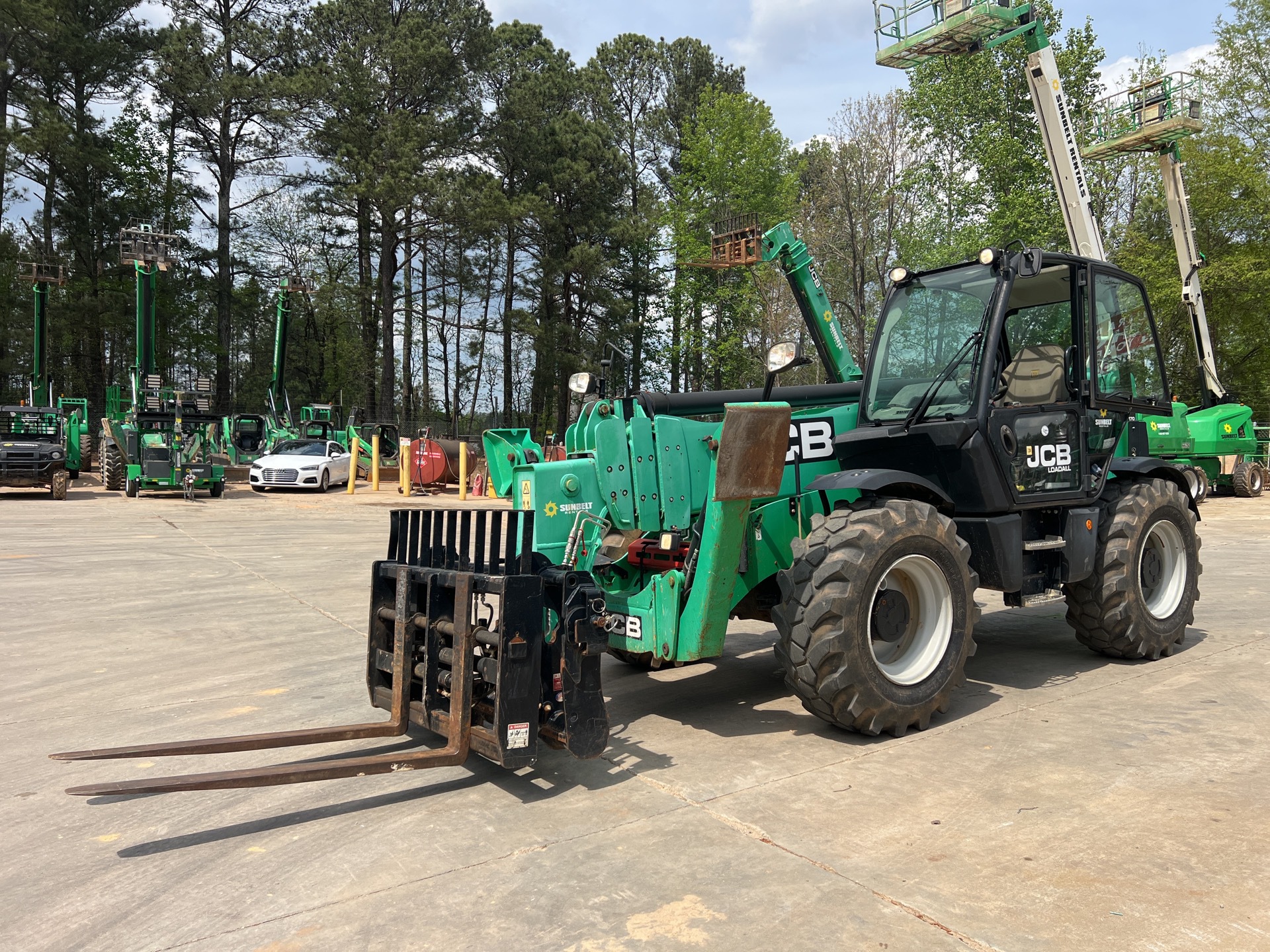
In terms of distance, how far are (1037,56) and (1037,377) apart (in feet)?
51.7

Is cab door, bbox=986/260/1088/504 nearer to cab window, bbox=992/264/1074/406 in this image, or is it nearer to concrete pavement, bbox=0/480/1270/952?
cab window, bbox=992/264/1074/406

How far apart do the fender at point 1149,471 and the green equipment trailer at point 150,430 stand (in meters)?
21.0

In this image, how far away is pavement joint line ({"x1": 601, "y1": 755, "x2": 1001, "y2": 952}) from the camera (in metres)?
2.81

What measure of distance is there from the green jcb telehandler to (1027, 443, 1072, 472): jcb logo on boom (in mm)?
26

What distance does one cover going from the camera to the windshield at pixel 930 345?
569 cm

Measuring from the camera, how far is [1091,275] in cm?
620

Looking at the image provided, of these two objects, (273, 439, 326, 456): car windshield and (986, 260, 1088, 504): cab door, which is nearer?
(986, 260, 1088, 504): cab door

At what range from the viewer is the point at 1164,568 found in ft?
22.2

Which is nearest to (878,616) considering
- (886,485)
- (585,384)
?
(886,485)

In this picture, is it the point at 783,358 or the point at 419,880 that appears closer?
the point at 419,880

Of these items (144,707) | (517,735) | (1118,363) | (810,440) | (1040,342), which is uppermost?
(1040,342)

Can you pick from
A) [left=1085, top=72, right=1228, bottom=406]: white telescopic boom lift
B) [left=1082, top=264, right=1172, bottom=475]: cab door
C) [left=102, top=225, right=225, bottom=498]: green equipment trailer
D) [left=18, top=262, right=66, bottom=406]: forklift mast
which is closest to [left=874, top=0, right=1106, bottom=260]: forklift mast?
[left=1085, top=72, right=1228, bottom=406]: white telescopic boom lift

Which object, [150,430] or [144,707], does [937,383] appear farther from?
[150,430]

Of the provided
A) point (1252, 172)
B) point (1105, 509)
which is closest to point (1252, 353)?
point (1252, 172)
